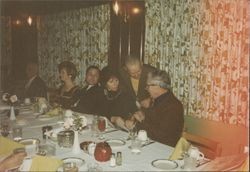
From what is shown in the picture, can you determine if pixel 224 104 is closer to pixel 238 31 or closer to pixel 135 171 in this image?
pixel 238 31

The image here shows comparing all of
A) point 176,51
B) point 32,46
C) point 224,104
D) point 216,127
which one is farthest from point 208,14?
point 32,46

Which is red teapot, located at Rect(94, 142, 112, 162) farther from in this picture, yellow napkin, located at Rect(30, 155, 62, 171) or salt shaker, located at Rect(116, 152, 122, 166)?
yellow napkin, located at Rect(30, 155, 62, 171)

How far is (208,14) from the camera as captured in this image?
13.0ft

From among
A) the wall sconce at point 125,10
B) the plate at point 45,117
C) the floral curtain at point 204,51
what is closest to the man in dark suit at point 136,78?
the floral curtain at point 204,51

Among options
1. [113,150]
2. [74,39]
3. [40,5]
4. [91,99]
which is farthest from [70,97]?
[40,5]

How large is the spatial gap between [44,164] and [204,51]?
275 cm

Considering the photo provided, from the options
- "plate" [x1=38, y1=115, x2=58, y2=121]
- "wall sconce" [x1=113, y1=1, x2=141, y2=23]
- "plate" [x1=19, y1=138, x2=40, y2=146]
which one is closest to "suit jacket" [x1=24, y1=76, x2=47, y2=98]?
"wall sconce" [x1=113, y1=1, x2=141, y2=23]

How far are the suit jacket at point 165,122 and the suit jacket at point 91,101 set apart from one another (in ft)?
3.63

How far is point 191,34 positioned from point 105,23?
2.14 meters

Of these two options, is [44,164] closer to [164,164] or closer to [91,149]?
[91,149]

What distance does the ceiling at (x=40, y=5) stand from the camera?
5.93 meters

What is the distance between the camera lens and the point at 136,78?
15.0ft

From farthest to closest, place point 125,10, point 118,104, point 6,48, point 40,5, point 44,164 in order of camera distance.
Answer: point 6,48, point 40,5, point 125,10, point 118,104, point 44,164

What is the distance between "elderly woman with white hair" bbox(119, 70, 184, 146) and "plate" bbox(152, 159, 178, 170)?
753 mm
